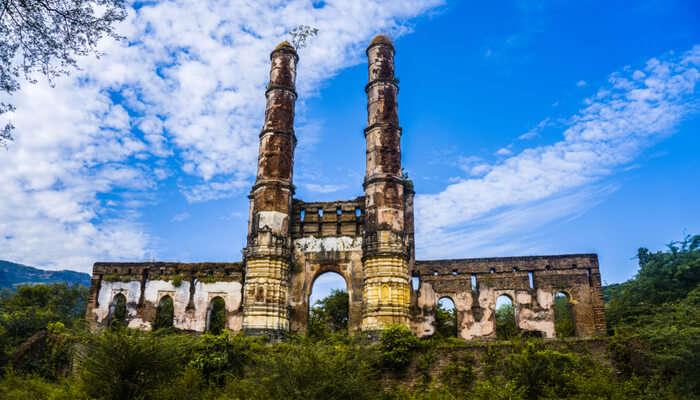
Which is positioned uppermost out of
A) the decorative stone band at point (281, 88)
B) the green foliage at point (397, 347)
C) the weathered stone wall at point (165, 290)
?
the decorative stone band at point (281, 88)

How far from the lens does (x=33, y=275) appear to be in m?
113

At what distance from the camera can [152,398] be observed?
14.4m

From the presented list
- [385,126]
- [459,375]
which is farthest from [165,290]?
[459,375]

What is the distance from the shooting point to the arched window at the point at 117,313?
25.6 meters

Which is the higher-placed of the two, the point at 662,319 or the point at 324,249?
the point at 324,249

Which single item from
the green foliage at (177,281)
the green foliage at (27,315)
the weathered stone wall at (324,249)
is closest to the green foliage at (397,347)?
the weathered stone wall at (324,249)

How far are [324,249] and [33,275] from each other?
4414 inches

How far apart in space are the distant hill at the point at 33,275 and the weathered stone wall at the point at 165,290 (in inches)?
3708

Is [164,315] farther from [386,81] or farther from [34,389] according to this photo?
[386,81]

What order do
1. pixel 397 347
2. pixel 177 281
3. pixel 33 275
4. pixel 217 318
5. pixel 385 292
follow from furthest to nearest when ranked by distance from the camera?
pixel 33 275 < pixel 217 318 < pixel 177 281 < pixel 385 292 < pixel 397 347

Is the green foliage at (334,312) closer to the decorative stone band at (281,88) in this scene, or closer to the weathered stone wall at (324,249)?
the weathered stone wall at (324,249)

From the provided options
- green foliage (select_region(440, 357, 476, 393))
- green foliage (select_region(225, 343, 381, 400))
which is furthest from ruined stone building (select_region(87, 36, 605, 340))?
green foliage (select_region(225, 343, 381, 400))

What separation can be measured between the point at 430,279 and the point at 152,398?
1356cm

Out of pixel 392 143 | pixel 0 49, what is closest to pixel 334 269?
pixel 392 143
